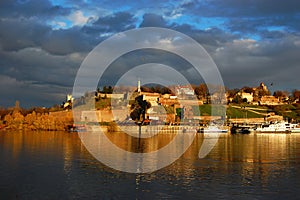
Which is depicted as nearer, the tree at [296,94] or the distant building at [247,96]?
the distant building at [247,96]

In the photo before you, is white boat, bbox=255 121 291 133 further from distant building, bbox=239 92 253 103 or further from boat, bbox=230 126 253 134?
distant building, bbox=239 92 253 103

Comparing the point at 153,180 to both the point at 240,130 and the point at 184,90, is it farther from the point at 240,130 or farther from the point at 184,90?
the point at 184,90

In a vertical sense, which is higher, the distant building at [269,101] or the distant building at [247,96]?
the distant building at [247,96]

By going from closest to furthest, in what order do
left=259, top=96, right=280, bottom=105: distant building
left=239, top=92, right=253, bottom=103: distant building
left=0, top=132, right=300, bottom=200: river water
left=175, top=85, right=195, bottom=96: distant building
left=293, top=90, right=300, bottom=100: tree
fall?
1. left=0, top=132, right=300, bottom=200: river water
2. left=175, top=85, right=195, bottom=96: distant building
3. left=259, top=96, right=280, bottom=105: distant building
4. left=239, top=92, right=253, bottom=103: distant building
5. left=293, top=90, right=300, bottom=100: tree

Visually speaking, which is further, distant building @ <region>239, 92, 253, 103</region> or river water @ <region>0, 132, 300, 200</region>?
distant building @ <region>239, 92, 253, 103</region>

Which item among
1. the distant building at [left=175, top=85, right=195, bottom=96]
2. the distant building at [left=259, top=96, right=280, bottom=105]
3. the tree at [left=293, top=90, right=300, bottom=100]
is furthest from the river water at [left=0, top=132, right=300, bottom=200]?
the tree at [left=293, top=90, right=300, bottom=100]

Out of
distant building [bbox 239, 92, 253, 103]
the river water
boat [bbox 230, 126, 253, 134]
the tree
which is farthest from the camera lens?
the tree

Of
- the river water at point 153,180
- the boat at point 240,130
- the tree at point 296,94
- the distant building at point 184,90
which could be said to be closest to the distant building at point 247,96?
the tree at point 296,94

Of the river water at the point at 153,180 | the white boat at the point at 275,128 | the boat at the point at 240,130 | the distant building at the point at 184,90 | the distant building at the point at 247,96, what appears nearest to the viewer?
the river water at the point at 153,180

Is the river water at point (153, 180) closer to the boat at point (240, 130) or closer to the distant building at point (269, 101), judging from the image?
the boat at point (240, 130)

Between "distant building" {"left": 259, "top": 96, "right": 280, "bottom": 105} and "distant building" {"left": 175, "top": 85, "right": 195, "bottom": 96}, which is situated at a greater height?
"distant building" {"left": 175, "top": 85, "right": 195, "bottom": 96}

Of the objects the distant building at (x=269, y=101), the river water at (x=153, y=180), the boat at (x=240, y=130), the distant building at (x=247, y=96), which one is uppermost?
the distant building at (x=247, y=96)

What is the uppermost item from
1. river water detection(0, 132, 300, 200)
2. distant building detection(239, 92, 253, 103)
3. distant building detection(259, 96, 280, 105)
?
distant building detection(239, 92, 253, 103)

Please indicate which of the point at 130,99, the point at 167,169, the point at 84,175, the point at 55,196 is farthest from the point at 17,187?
the point at 130,99
